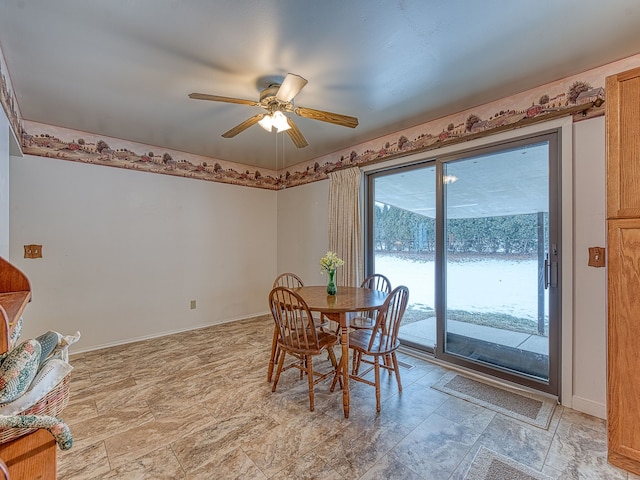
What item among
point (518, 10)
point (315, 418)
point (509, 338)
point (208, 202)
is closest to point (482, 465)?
point (315, 418)

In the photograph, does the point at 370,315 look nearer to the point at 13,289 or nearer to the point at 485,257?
the point at 485,257

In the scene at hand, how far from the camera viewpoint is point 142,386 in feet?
8.76

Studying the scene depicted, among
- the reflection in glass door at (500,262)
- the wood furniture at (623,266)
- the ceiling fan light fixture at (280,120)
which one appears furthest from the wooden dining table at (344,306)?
the ceiling fan light fixture at (280,120)

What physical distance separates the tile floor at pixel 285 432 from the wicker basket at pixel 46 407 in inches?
44.1

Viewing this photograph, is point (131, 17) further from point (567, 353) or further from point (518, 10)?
point (567, 353)

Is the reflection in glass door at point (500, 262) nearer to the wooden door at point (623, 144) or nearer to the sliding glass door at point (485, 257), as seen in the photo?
the sliding glass door at point (485, 257)

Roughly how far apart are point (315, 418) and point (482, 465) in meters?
1.10

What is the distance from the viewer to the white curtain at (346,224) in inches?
151

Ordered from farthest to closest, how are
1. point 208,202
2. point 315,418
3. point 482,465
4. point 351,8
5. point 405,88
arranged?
point 208,202 → point 405,88 → point 315,418 → point 482,465 → point 351,8

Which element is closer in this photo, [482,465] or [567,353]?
[482,465]

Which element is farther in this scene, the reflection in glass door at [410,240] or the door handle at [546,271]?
the reflection in glass door at [410,240]

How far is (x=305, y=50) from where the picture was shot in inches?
77.1

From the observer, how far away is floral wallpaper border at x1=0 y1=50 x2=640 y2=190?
2.23 metres

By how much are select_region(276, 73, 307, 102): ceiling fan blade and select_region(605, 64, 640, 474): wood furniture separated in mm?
1564
